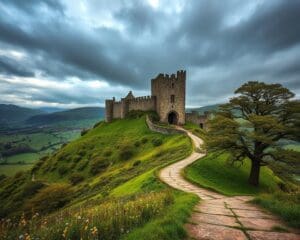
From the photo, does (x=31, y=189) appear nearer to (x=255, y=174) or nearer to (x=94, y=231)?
(x=255, y=174)

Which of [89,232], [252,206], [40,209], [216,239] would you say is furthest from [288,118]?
[40,209]

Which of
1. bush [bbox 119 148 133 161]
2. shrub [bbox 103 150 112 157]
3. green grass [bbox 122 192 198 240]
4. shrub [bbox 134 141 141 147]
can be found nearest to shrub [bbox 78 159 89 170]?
shrub [bbox 103 150 112 157]

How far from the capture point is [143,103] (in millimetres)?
69000

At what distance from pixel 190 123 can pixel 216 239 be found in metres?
57.8

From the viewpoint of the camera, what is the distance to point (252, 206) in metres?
10.6

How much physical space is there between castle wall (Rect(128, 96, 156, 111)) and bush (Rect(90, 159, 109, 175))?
27147 millimetres

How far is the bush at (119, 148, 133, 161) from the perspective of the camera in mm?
43312

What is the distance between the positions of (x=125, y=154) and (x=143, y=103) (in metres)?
28.4

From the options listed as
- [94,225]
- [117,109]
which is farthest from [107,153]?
[94,225]

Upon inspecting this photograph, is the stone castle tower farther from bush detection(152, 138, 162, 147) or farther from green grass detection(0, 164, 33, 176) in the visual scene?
green grass detection(0, 164, 33, 176)

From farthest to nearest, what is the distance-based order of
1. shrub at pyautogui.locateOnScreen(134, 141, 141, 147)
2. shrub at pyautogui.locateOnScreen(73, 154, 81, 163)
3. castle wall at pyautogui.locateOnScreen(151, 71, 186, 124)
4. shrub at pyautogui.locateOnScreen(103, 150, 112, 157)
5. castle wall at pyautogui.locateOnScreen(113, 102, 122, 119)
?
castle wall at pyautogui.locateOnScreen(113, 102, 122, 119), castle wall at pyautogui.locateOnScreen(151, 71, 186, 124), shrub at pyautogui.locateOnScreen(73, 154, 81, 163), shrub at pyautogui.locateOnScreen(103, 150, 112, 157), shrub at pyautogui.locateOnScreen(134, 141, 141, 147)

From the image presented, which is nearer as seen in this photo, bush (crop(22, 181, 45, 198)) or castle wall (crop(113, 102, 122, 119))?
bush (crop(22, 181, 45, 198))

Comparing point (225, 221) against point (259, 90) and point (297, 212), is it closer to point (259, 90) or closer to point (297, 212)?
point (297, 212)

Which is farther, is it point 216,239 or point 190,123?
point 190,123
